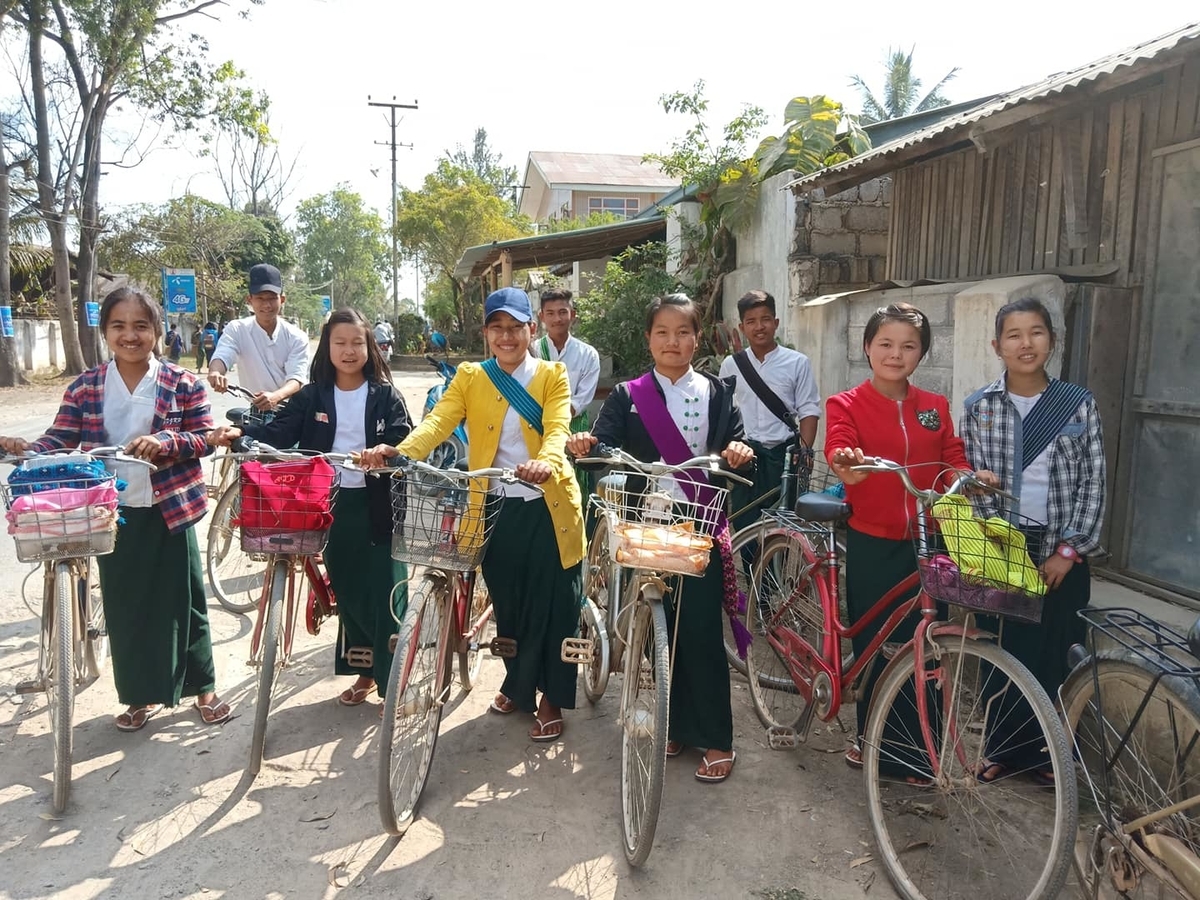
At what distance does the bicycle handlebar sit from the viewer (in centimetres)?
303

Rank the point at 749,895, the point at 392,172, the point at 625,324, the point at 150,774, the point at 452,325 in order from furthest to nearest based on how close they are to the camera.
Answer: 1. the point at 392,172
2. the point at 452,325
3. the point at 625,324
4. the point at 150,774
5. the point at 749,895

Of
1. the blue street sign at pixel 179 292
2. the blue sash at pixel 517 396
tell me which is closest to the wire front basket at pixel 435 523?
the blue sash at pixel 517 396

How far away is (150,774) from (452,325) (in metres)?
34.9

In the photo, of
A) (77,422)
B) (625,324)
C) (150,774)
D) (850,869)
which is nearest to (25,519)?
(77,422)

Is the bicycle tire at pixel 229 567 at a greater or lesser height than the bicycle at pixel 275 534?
lesser

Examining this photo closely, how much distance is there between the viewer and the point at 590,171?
133 ft

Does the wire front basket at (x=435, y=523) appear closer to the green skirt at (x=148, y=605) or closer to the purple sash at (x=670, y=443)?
the purple sash at (x=670, y=443)

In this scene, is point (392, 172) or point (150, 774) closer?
point (150, 774)

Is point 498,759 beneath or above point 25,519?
beneath

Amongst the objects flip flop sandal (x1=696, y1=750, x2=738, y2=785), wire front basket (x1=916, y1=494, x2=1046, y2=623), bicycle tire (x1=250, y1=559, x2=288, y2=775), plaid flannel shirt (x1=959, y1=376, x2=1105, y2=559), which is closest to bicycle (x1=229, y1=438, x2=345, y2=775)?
bicycle tire (x1=250, y1=559, x2=288, y2=775)

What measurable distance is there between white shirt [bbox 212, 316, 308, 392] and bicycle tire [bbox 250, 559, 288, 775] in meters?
2.61

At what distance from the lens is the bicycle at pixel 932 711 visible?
256 cm

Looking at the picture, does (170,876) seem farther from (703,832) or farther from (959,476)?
(959,476)

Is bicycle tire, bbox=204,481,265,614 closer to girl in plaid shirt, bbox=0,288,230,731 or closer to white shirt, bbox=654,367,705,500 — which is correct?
girl in plaid shirt, bbox=0,288,230,731
